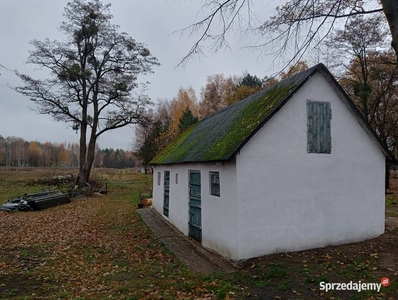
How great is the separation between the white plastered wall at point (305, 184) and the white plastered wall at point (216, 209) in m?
0.32

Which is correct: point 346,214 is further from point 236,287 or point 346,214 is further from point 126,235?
point 126,235

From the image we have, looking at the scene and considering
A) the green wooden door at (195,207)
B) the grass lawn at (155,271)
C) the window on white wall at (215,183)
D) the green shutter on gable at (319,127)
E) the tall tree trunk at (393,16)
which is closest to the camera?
the tall tree trunk at (393,16)

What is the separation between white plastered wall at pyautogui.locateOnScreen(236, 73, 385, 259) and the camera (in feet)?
22.9

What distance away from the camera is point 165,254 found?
8.28 metres

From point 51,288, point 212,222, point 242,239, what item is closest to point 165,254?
point 212,222

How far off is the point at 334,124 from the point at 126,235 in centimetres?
823

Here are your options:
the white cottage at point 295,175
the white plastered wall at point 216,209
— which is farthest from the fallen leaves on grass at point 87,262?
the white cottage at point 295,175

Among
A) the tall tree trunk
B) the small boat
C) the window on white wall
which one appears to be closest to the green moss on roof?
the window on white wall

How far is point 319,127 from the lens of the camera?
25.2ft

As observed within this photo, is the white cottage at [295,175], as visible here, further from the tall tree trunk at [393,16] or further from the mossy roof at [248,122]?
the tall tree trunk at [393,16]

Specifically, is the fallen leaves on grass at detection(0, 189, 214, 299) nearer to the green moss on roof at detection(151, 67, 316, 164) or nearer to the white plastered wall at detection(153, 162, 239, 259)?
the white plastered wall at detection(153, 162, 239, 259)

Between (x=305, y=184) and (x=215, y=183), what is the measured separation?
247 centimetres

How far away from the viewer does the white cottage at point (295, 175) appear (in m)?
6.97

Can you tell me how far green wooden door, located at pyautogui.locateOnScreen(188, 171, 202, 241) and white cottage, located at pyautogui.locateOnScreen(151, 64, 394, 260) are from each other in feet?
1.68
